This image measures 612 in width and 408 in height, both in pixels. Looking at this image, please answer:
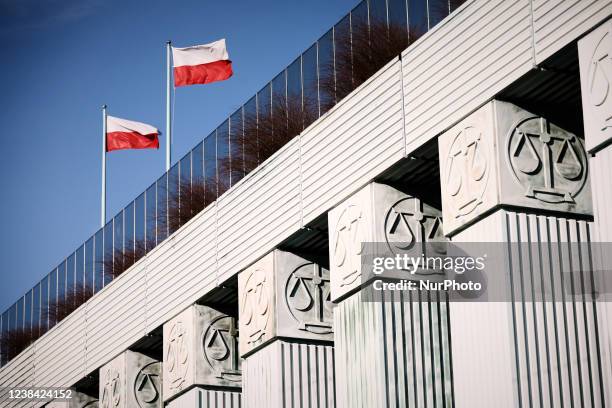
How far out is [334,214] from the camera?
2578 cm

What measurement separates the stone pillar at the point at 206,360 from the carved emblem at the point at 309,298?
12.0 feet

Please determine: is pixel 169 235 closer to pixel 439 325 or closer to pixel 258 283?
pixel 258 283

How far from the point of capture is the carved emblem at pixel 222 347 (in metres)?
30.8

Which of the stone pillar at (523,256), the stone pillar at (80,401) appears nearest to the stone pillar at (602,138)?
the stone pillar at (523,256)

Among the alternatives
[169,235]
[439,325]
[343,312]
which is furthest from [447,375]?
[169,235]

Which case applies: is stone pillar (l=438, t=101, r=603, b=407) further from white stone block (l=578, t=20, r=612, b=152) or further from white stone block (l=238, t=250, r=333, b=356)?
white stone block (l=238, t=250, r=333, b=356)

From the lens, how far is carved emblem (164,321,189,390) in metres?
31.2

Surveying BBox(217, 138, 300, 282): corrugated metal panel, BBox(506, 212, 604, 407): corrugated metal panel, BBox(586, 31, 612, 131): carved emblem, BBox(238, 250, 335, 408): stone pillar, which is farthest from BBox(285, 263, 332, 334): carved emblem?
BBox(586, 31, 612, 131): carved emblem

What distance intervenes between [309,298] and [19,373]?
15.7 m

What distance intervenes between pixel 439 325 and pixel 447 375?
2.75 ft

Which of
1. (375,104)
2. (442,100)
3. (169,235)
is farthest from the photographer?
(169,235)

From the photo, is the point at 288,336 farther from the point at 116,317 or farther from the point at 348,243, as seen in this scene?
the point at 116,317

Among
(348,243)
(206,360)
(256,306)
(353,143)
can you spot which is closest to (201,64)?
(206,360)

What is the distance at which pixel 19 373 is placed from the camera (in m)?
41.1
